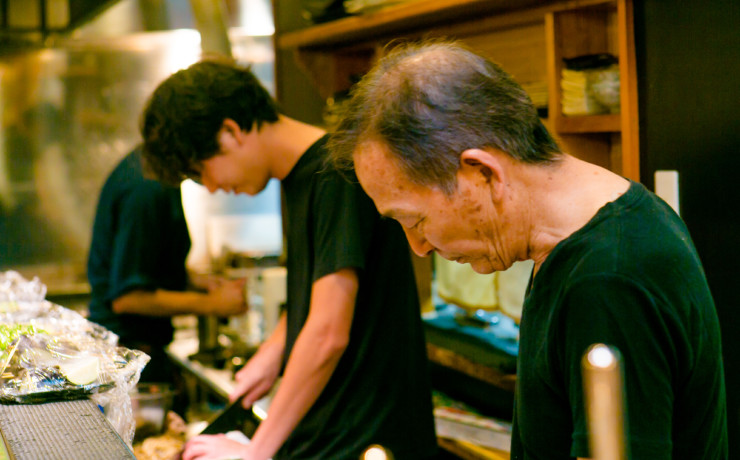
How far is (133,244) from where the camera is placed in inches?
99.3

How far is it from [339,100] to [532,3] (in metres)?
1.06

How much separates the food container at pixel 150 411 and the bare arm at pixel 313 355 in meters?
0.26

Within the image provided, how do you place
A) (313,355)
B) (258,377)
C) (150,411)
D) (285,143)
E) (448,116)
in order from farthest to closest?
1. (258,377)
2. (285,143)
3. (150,411)
4. (313,355)
5. (448,116)

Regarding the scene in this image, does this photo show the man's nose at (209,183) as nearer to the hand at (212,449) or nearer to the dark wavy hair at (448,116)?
the hand at (212,449)

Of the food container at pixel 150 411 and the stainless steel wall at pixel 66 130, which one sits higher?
the stainless steel wall at pixel 66 130

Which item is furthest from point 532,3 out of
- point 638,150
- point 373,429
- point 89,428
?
point 89,428

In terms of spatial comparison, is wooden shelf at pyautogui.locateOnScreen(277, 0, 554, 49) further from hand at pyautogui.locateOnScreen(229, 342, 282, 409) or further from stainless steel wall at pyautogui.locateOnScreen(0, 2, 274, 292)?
stainless steel wall at pyautogui.locateOnScreen(0, 2, 274, 292)

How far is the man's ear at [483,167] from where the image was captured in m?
0.95

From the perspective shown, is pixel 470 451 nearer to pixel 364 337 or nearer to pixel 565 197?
pixel 364 337

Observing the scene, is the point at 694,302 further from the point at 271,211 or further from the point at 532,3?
the point at 271,211

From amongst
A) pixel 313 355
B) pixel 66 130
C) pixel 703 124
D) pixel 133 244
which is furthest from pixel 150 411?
pixel 66 130

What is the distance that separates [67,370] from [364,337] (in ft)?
2.33

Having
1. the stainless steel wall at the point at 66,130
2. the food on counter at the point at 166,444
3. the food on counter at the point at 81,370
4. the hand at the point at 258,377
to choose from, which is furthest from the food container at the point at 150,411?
the stainless steel wall at the point at 66,130

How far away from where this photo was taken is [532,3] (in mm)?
2229
